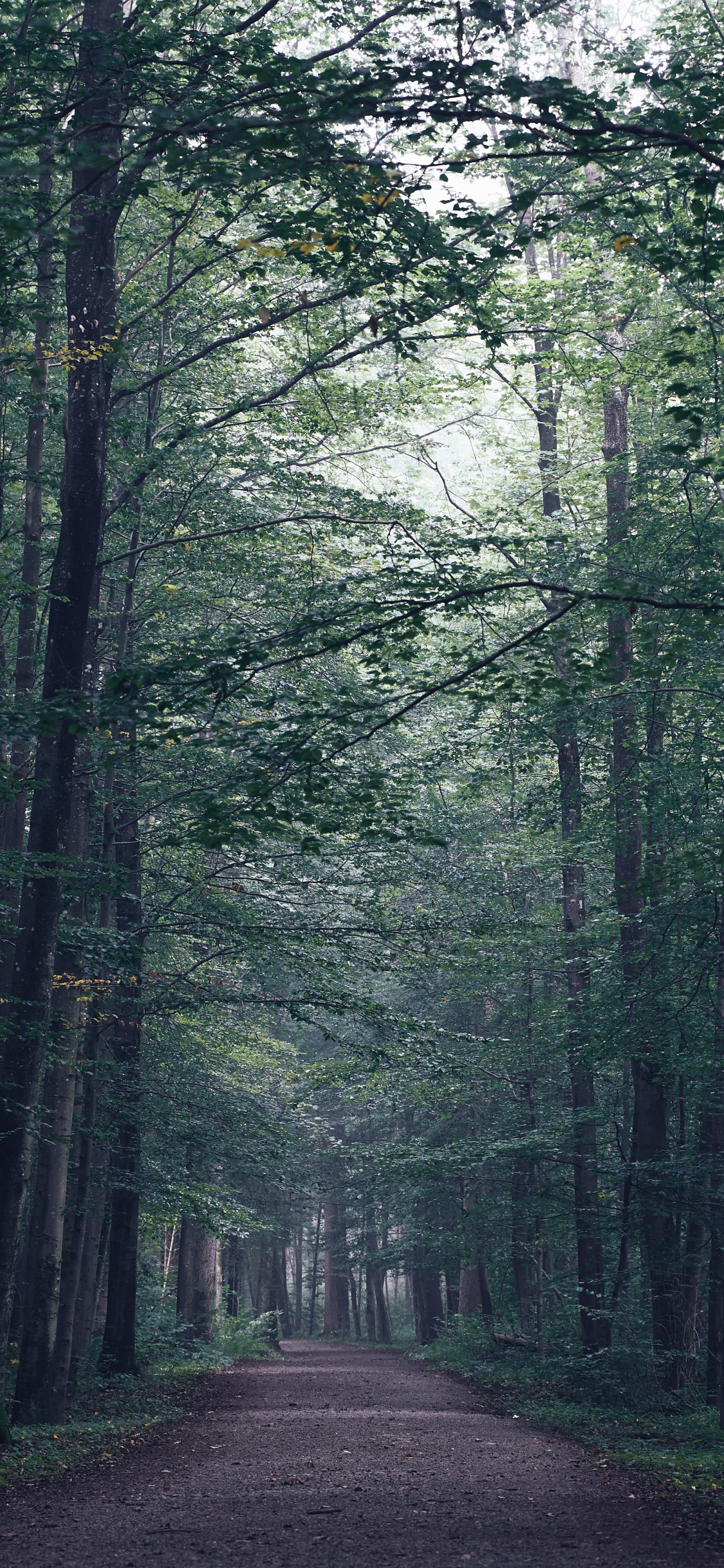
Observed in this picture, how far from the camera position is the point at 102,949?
988 centimetres

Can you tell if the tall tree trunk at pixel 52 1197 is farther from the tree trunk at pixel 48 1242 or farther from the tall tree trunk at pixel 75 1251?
the tall tree trunk at pixel 75 1251

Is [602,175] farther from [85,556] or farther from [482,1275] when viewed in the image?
[482,1275]

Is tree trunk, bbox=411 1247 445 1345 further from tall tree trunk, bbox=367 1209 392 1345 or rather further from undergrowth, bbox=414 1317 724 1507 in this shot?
undergrowth, bbox=414 1317 724 1507

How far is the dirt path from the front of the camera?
5766mm

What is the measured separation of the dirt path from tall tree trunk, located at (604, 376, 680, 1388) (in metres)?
2.21

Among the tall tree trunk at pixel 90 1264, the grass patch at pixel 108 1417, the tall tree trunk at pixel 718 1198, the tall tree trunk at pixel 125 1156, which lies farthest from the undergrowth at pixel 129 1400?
the tall tree trunk at pixel 718 1198

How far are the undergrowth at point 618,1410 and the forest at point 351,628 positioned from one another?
0.39 feet

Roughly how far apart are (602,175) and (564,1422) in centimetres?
1497

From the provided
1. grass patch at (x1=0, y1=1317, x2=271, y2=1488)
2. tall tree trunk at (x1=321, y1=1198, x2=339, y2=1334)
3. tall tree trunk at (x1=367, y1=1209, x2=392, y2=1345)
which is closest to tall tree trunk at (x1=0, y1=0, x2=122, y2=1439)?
grass patch at (x1=0, y1=1317, x2=271, y2=1488)

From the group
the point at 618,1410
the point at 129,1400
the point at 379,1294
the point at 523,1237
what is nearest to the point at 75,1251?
the point at 129,1400

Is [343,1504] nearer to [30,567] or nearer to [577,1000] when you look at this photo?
[577,1000]

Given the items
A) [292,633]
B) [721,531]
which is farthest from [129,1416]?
[721,531]

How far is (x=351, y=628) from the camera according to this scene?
888 centimetres

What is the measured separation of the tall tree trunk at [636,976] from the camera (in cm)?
1132
